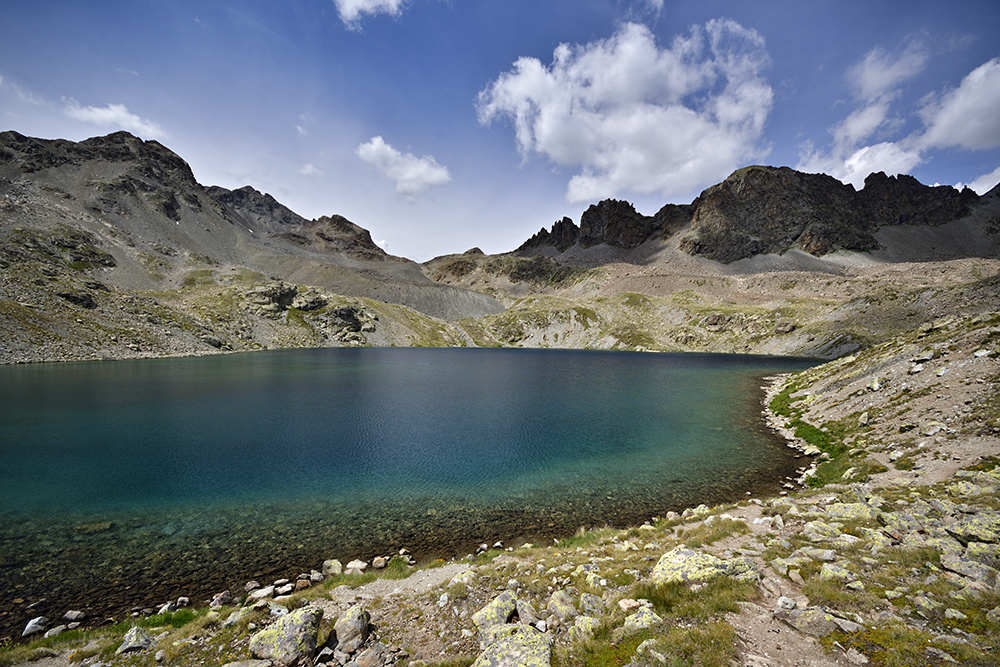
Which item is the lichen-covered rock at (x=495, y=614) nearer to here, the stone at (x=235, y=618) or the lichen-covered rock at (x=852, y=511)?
the stone at (x=235, y=618)

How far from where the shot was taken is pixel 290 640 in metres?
9.41

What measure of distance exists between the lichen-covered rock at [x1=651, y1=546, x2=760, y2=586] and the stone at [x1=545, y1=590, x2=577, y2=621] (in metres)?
2.58

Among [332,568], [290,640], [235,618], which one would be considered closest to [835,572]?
[290,640]

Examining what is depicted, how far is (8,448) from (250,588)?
34770 mm

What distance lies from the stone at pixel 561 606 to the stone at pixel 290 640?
6248 millimetres

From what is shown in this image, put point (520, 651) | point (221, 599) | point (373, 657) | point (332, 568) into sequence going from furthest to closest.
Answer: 1. point (332, 568)
2. point (221, 599)
3. point (373, 657)
4. point (520, 651)

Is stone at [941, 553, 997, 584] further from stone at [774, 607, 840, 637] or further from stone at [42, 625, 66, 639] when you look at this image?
stone at [42, 625, 66, 639]

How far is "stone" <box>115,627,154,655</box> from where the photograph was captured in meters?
10.2

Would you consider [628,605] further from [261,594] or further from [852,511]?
[261,594]

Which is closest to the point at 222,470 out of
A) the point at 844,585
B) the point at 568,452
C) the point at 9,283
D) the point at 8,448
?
the point at 8,448

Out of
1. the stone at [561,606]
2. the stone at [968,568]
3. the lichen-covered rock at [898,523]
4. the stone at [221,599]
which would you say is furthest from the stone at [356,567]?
the lichen-covered rock at [898,523]

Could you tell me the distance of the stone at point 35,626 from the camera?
12867 millimetres

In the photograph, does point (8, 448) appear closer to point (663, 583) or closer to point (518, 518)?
point (518, 518)

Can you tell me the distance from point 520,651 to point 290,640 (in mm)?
5714
